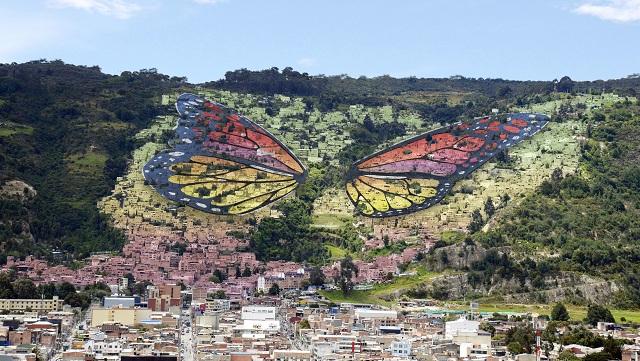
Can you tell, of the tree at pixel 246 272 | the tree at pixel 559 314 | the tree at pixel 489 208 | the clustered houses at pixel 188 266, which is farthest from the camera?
the tree at pixel 489 208

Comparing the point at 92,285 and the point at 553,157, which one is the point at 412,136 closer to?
the point at 553,157

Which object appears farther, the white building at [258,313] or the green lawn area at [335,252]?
the green lawn area at [335,252]

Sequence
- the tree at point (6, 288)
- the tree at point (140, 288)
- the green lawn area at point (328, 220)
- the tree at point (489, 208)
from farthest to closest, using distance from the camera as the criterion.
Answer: the green lawn area at point (328, 220), the tree at point (489, 208), the tree at point (140, 288), the tree at point (6, 288)

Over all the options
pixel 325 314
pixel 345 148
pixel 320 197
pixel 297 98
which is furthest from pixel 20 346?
pixel 297 98

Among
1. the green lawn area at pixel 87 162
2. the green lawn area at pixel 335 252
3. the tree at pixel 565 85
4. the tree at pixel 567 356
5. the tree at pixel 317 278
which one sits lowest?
the tree at pixel 317 278

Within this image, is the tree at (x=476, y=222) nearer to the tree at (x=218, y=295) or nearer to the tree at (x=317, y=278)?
the tree at (x=317, y=278)

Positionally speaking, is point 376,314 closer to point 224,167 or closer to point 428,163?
Result: point 224,167

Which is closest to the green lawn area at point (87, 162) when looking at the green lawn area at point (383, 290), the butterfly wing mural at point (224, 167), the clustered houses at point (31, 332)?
the butterfly wing mural at point (224, 167)

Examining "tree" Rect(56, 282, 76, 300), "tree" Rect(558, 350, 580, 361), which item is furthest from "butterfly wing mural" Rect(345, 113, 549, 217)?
"tree" Rect(558, 350, 580, 361)
